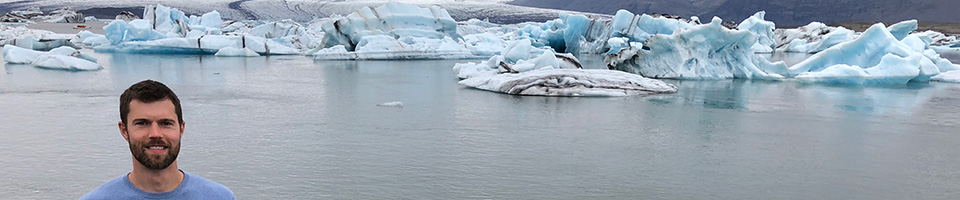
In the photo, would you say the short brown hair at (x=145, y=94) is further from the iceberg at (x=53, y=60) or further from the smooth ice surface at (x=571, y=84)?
the iceberg at (x=53, y=60)

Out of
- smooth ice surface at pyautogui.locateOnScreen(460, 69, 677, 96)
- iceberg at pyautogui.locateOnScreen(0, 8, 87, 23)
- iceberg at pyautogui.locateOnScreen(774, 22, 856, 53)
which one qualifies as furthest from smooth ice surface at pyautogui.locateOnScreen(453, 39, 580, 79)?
iceberg at pyautogui.locateOnScreen(0, 8, 87, 23)

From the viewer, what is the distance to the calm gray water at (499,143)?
3619 millimetres

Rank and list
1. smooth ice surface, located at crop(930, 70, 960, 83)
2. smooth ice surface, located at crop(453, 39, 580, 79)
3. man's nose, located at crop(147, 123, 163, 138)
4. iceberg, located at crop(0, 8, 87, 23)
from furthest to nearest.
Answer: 1. iceberg, located at crop(0, 8, 87, 23)
2. smooth ice surface, located at crop(930, 70, 960, 83)
3. smooth ice surface, located at crop(453, 39, 580, 79)
4. man's nose, located at crop(147, 123, 163, 138)

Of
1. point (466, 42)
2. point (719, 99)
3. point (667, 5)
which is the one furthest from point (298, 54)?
point (667, 5)

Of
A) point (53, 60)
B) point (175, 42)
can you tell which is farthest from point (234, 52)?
point (53, 60)

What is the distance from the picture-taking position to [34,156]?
13.6ft

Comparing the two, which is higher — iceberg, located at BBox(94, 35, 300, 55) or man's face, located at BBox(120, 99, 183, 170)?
iceberg, located at BBox(94, 35, 300, 55)

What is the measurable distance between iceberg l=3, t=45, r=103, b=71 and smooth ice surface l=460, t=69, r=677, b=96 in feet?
18.1

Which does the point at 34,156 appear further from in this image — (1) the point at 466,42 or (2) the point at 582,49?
(2) the point at 582,49

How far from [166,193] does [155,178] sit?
3 centimetres

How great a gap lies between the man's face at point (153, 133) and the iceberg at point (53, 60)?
10268mm

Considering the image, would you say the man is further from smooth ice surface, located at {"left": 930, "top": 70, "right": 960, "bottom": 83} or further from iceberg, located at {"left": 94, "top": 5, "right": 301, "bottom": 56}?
iceberg, located at {"left": 94, "top": 5, "right": 301, "bottom": 56}

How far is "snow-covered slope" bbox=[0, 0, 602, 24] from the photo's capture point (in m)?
54.2

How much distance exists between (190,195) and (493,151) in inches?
129
